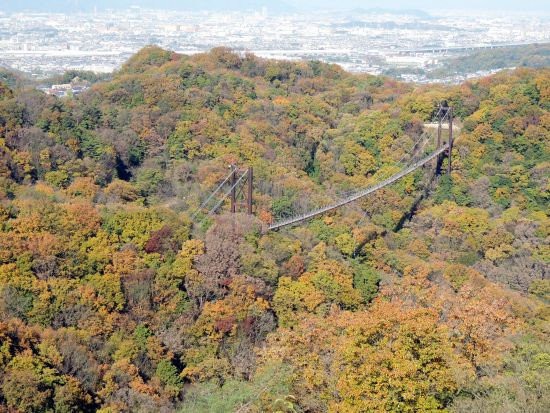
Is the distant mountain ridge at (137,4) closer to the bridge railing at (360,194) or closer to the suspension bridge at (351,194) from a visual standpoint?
the suspension bridge at (351,194)

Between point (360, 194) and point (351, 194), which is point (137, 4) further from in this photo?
point (360, 194)

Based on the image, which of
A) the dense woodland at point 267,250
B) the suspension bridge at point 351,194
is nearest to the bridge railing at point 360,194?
the suspension bridge at point 351,194

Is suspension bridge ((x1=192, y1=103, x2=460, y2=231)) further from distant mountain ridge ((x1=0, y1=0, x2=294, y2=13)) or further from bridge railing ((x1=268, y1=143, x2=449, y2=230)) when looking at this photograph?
distant mountain ridge ((x1=0, y1=0, x2=294, y2=13))

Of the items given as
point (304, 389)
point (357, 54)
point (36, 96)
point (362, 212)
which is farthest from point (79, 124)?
point (357, 54)

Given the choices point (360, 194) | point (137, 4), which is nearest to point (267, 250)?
point (360, 194)

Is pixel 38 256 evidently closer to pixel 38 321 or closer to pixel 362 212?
pixel 38 321

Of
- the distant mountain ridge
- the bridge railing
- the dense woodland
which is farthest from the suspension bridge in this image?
the distant mountain ridge
